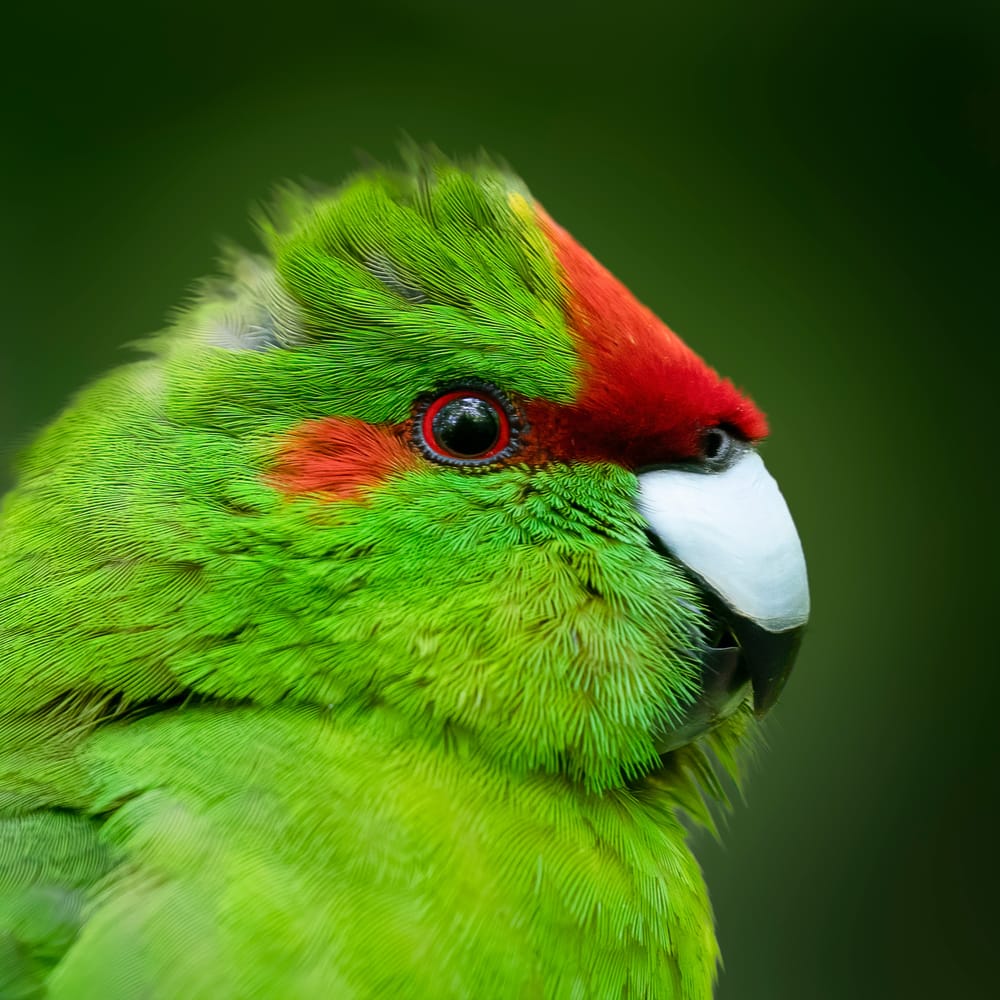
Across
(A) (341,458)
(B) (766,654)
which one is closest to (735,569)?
(B) (766,654)

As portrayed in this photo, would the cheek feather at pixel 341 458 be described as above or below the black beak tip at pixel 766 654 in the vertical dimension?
above

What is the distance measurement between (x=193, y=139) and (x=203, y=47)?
400mm

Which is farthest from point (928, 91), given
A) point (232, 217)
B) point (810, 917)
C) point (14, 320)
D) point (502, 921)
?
point (502, 921)

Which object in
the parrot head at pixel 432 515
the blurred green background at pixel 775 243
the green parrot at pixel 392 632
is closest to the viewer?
the green parrot at pixel 392 632

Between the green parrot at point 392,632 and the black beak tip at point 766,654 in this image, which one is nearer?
the green parrot at point 392,632

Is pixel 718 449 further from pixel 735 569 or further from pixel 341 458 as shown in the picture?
pixel 341 458

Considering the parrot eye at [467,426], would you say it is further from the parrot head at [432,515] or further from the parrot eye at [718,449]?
the parrot eye at [718,449]

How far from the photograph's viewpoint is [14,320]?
4.80 metres

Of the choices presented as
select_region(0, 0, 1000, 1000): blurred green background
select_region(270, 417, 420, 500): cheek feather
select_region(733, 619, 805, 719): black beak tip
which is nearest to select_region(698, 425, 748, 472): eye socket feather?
select_region(733, 619, 805, 719): black beak tip

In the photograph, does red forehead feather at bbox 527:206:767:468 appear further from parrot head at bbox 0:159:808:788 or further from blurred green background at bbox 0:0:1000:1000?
blurred green background at bbox 0:0:1000:1000

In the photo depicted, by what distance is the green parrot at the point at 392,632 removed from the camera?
1.34 meters

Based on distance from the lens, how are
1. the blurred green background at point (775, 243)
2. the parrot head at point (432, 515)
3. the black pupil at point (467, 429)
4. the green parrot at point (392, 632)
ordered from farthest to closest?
the blurred green background at point (775, 243)
the black pupil at point (467, 429)
the parrot head at point (432, 515)
the green parrot at point (392, 632)

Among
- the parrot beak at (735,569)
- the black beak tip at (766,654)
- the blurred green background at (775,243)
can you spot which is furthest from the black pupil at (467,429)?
the blurred green background at (775,243)

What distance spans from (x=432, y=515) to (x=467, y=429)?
0.49 feet
